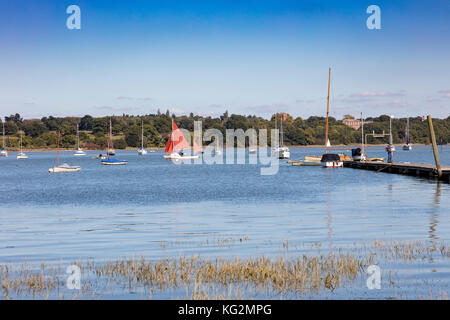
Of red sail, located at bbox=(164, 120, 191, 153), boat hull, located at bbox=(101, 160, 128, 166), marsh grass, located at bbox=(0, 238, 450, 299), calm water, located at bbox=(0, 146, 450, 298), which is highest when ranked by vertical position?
red sail, located at bbox=(164, 120, 191, 153)

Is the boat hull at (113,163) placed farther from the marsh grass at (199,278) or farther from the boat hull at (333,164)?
the marsh grass at (199,278)

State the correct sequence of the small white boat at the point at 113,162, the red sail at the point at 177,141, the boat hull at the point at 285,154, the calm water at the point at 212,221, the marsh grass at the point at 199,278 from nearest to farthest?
the marsh grass at the point at 199,278 → the calm water at the point at 212,221 → the red sail at the point at 177,141 → the small white boat at the point at 113,162 → the boat hull at the point at 285,154

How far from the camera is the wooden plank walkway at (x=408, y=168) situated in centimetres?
6246

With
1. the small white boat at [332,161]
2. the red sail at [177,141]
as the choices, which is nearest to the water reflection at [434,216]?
the small white boat at [332,161]

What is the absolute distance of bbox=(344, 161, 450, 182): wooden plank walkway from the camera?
62456mm

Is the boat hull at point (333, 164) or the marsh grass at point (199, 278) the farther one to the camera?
the boat hull at point (333, 164)

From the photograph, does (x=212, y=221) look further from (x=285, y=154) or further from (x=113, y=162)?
(x=285, y=154)

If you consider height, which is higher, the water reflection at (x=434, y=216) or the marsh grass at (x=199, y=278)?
the marsh grass at (x=199, y=278)

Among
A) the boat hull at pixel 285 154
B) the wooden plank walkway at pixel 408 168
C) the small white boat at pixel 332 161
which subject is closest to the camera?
the wooden plank walkway at pixel 408 168

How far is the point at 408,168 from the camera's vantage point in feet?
236

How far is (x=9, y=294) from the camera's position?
15.4 metres

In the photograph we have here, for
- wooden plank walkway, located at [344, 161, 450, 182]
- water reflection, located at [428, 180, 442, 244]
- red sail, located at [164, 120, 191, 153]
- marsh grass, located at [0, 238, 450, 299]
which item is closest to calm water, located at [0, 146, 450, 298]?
water reflection, located at [428, 180, 442, 244]

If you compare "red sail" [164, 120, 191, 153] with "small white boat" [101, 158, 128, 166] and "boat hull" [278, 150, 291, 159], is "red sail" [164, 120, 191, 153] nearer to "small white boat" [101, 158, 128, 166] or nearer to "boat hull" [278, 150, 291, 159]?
"small white boat" [101, 158, 128, 166]
